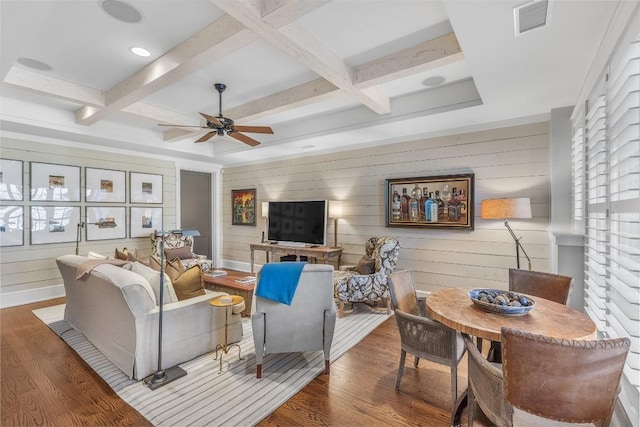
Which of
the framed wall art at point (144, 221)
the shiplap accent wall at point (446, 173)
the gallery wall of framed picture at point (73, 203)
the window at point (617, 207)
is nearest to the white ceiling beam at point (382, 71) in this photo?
the window at point (617, 207)

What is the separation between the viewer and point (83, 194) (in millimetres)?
4965

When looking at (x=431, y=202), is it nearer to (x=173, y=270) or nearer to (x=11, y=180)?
(x=173, y=270)

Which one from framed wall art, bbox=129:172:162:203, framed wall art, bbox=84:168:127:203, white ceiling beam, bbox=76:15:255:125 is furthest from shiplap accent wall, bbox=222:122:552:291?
white ceiling beam, bbox=76:15:255:125

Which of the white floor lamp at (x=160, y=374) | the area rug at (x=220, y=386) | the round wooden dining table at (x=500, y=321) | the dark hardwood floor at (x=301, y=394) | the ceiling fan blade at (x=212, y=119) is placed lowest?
the dark hardwood floor at (x=301, y=394)

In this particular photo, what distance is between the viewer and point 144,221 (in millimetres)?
5754

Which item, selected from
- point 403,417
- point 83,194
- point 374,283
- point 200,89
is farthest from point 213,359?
point 83,194

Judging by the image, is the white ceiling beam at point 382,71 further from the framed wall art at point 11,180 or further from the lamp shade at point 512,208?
the framed wall art at point 11,180

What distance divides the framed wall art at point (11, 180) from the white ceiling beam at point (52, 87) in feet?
5.65

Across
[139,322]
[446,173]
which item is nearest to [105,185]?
[139,322]

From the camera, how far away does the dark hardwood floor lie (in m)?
1.98

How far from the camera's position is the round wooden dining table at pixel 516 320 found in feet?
5.16

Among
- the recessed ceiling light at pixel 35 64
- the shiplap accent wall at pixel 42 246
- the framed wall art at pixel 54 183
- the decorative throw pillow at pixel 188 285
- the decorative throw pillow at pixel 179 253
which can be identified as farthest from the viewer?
the decorative throw pillow at pixel 179 253

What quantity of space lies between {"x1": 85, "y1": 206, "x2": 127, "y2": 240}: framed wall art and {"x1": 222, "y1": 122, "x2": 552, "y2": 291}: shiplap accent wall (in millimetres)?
2977

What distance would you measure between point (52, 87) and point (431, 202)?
4.94 metres
